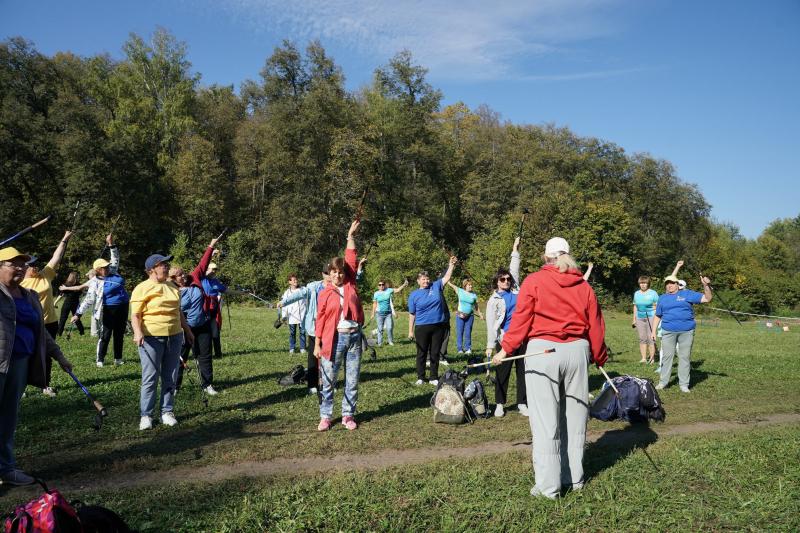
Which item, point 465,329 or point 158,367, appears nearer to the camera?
point 158,367

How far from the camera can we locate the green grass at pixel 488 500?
455 cm

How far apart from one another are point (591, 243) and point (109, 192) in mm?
38623

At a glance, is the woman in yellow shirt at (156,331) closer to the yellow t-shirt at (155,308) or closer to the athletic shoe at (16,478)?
the yellow t-shirt at (155,308)

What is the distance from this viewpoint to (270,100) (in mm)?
43969

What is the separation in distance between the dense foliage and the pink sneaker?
32.0m

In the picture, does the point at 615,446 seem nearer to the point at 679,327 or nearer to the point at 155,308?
the point at 679,327

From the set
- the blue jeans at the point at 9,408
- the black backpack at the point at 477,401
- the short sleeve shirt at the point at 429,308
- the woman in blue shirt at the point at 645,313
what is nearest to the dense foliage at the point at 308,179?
the woman in blue shirt at the point at 645,313

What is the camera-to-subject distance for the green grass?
455 cm

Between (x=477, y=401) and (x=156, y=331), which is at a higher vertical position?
(x=156, y=331)

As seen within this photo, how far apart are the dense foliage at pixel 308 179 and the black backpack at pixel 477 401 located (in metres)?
31.4

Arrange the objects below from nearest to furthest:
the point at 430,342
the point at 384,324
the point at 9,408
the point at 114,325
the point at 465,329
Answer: the point at 9,408, the point at 430,342, the point at 114,325, the point at 465,329, the point at 384,324

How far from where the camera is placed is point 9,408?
5457 mm

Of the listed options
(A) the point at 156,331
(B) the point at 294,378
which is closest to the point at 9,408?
(A) the point at 156,331

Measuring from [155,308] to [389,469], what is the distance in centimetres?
369
